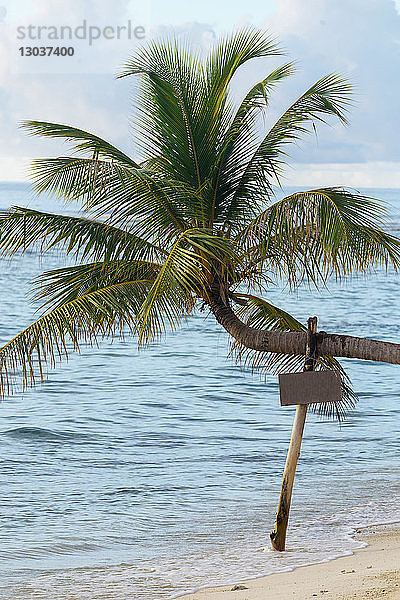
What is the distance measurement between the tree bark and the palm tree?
1 centimetres

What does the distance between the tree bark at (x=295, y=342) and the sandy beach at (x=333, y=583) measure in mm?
Result: 1922

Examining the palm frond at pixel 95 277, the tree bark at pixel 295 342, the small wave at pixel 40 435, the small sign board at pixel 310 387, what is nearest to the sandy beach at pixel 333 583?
the small sign board at pixel 310 387

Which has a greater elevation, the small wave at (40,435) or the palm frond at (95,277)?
the palm frond at (95,277)

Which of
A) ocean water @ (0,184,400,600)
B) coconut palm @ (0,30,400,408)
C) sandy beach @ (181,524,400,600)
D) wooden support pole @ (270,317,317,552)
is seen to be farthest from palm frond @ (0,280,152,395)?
sandy beach @ (181,524,400,600)

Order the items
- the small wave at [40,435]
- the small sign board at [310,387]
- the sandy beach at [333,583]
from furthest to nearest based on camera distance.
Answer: the small wave at [40,435] < the small sign board at [310,387] < the sandy beach at [333,583]

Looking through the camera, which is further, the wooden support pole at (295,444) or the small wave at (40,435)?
the small wave at (40,435)

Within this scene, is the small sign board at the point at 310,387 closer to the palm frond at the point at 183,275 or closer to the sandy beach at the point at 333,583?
the palm frond at the point at 183,275

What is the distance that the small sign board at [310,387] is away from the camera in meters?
7.33

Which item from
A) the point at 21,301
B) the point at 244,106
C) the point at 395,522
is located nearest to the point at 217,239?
the point at 244,106

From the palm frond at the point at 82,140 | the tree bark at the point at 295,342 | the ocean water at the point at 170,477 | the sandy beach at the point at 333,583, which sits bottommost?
the ocean water at the point at 170,477

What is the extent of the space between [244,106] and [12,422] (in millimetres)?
11843

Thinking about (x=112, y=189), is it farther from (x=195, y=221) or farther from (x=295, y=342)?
(x=295, y=342)

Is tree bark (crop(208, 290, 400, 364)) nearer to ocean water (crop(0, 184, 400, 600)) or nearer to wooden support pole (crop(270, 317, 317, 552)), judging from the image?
wooden support pole (crop(270, 317, 317, 552))

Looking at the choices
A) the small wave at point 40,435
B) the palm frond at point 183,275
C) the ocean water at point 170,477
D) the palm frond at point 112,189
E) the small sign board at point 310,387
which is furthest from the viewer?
the small wave at point 40,435
